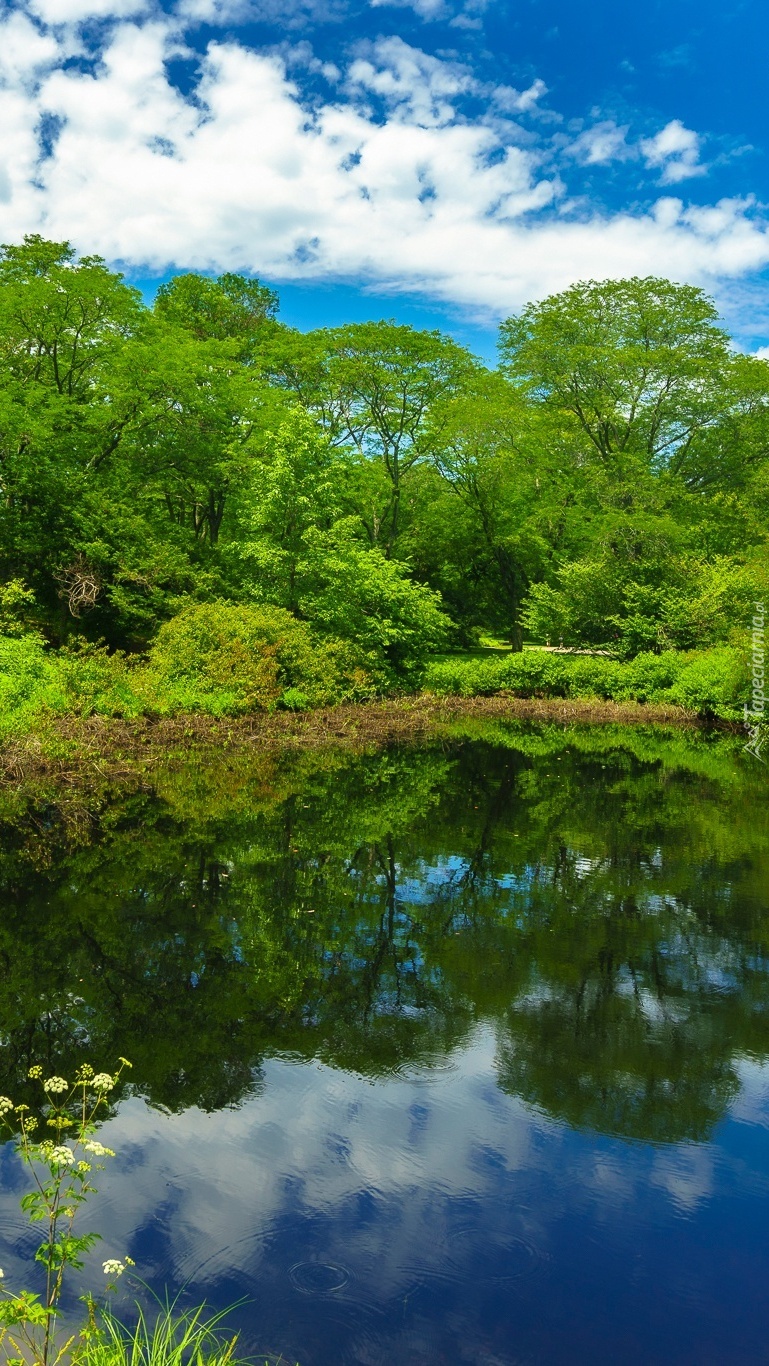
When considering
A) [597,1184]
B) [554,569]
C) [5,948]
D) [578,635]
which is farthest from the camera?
[554,569]

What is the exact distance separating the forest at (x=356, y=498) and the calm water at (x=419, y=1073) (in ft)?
26.8

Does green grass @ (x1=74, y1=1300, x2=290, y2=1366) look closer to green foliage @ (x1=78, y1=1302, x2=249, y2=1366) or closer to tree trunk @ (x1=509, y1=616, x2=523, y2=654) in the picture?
green foliage @ (x1=78, y1=1302, x2=249, y2=1366)

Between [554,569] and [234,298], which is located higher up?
[234,298]

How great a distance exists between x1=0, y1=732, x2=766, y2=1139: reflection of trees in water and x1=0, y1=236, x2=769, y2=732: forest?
20.6 ft

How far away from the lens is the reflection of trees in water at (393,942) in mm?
5840

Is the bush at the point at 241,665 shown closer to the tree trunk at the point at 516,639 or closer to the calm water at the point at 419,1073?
the calm water at the point at 419,1073

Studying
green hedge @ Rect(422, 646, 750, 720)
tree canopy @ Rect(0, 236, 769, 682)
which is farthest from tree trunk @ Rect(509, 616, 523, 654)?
green hedge @ Rect(422, 646, 750, 720)

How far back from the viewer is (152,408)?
2630 cm

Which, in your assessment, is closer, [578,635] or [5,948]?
[5,948]

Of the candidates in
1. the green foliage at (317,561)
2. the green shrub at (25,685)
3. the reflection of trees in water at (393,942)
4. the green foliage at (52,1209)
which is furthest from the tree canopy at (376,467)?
the green foliage at (52,1209)

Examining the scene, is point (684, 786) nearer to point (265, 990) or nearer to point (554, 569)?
point (265, 990)

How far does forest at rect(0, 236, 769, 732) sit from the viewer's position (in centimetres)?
2330

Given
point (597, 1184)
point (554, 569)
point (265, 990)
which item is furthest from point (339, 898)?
point (554, 569)

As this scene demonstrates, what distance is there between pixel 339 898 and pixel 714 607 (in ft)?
75.2
